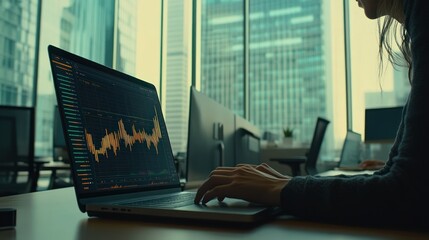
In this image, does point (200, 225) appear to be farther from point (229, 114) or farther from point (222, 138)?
point (229, 114)

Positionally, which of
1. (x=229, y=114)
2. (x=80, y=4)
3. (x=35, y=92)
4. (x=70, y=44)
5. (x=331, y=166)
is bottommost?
(x=331, y=166)

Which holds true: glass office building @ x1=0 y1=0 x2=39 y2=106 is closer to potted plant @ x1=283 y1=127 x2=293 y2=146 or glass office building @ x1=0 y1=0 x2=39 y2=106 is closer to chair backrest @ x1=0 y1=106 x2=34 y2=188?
chair backrest @ x1=0 y1=106 x2=34 y2=188

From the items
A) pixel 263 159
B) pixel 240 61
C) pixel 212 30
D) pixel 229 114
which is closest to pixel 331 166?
pixel 263 159

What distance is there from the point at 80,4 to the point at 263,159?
292cm

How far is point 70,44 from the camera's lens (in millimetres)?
4801

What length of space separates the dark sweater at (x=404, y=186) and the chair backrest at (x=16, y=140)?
288cm

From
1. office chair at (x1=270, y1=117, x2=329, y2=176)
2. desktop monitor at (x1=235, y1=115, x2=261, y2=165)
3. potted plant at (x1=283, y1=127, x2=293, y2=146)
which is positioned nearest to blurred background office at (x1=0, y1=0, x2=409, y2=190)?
potted plant at (x1=283, y1=127, x2=293, y2=146)

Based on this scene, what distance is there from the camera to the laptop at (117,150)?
73 centimetres

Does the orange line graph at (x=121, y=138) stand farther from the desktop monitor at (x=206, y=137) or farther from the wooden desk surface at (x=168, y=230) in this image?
the desktop monitor at (x=206, y=137)

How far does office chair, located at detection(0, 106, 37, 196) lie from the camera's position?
304 centimetres

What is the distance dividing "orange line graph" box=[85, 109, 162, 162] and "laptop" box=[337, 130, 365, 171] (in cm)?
274

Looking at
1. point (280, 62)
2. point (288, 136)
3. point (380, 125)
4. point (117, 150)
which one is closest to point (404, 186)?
point (117, 150)

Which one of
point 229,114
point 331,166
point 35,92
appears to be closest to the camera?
point 229,114

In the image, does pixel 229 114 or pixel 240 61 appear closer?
pixel 229 114
